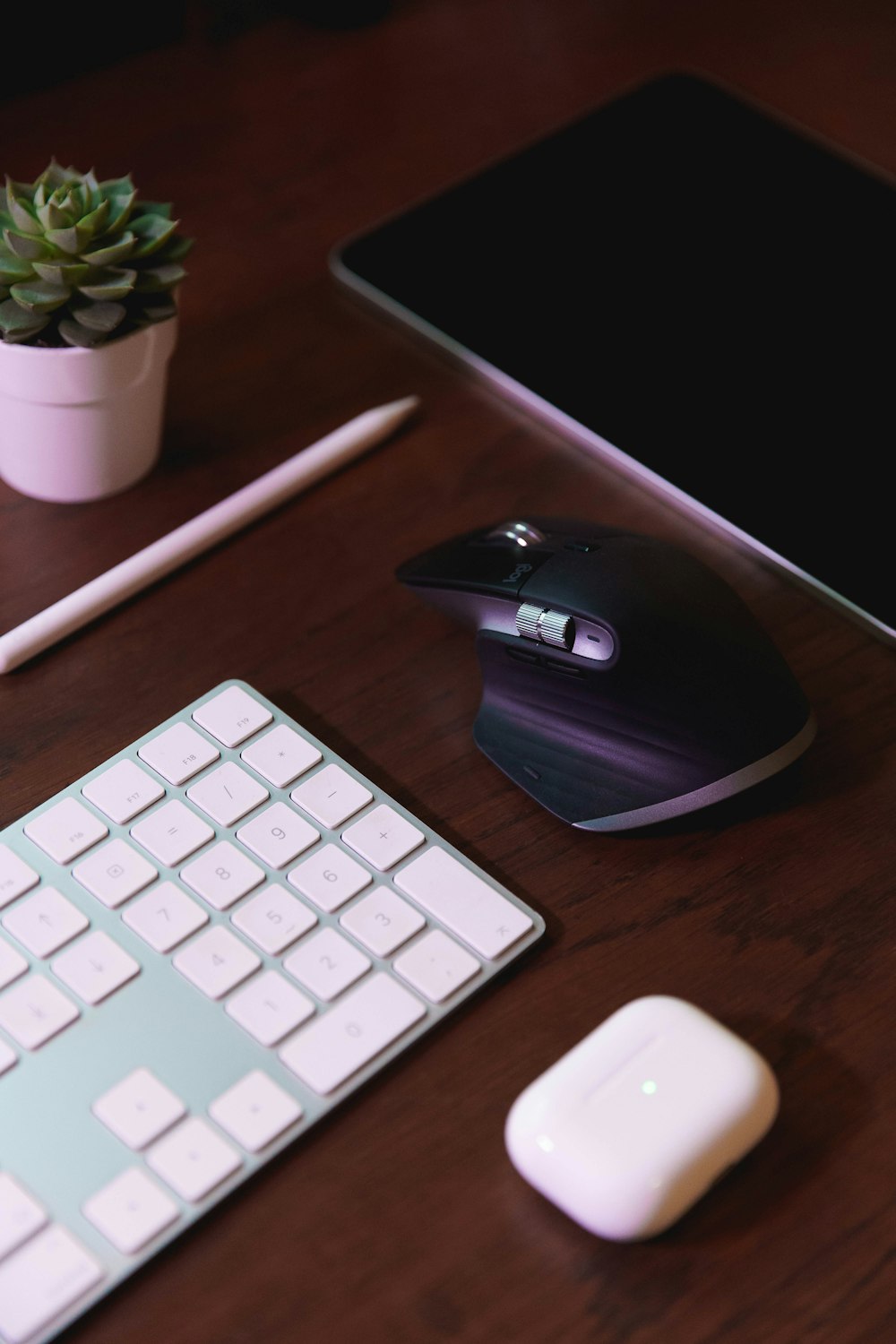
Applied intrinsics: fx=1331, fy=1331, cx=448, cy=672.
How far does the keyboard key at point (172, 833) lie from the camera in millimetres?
559

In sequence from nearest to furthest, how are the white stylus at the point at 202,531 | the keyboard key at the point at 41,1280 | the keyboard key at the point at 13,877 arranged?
the keyboard key at the point at 41,1280
the keyboard key at the point at 13,877
the white stylus at the point at 202,531

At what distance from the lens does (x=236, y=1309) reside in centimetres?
46

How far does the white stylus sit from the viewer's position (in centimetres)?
65

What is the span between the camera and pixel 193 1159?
18.8 inches

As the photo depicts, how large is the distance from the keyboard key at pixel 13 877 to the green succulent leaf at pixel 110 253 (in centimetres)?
27

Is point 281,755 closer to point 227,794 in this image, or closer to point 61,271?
point 227,794

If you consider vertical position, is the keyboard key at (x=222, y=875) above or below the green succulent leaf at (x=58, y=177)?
below

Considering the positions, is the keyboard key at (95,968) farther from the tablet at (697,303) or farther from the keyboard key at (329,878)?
the tablet at (697,303)

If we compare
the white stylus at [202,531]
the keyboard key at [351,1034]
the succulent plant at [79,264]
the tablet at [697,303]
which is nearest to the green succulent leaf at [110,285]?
the succulent plant at [79,264]

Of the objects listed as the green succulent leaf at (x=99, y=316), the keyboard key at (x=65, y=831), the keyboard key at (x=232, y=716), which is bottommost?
the keyboard key at (x=65, y=831)

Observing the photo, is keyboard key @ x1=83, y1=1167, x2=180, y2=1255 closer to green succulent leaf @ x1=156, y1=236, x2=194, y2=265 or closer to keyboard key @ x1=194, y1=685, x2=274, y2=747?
keyboard key @ x1=194, y1=685, x2=274, y2=747

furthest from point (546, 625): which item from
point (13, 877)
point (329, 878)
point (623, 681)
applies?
point (13, 877)

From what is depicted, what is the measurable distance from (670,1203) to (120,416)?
451mm

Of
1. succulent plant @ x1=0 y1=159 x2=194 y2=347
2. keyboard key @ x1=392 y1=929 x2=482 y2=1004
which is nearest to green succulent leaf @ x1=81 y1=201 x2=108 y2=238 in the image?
succulent plant @ x1=0 y1=159 x2=194 y2=347
